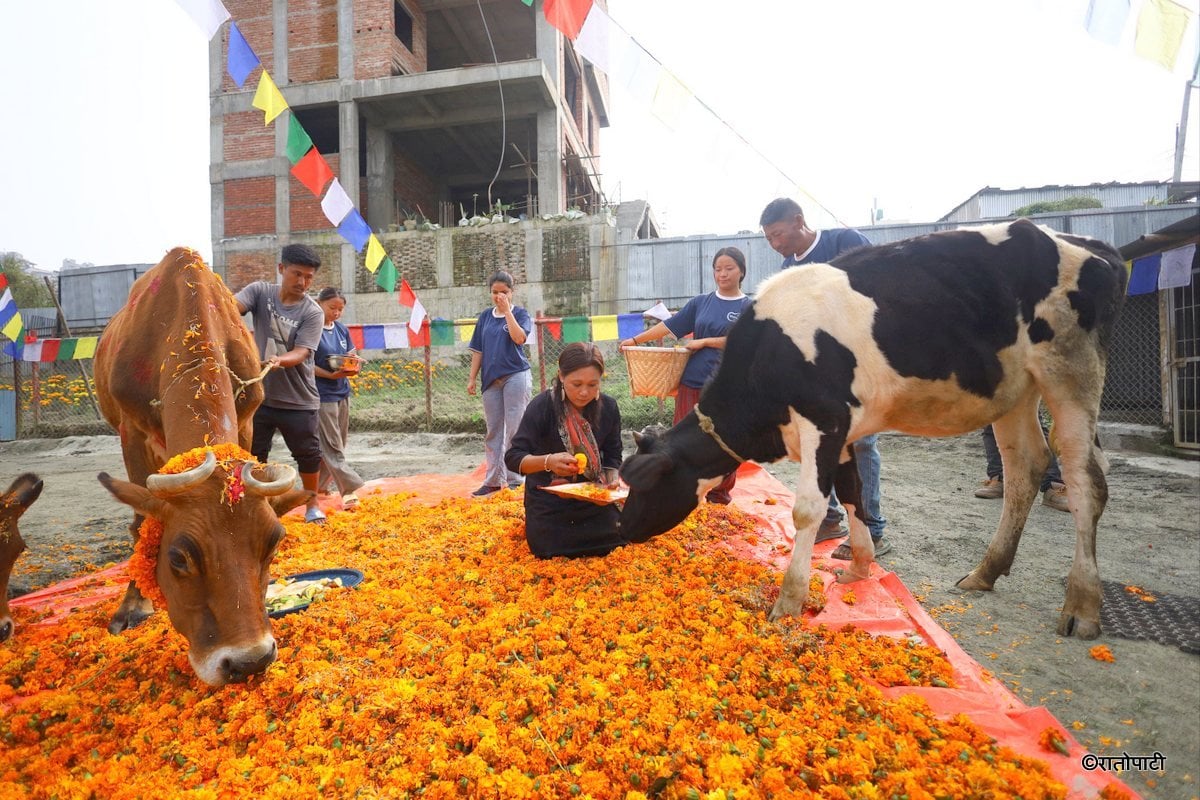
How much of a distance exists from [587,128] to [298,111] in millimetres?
10586

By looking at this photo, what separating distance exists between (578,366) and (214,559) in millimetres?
1898

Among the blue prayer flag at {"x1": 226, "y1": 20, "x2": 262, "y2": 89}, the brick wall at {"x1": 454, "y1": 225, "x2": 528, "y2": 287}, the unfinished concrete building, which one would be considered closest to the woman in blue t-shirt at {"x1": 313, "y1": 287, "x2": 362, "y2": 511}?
the blue prayer flag at {"x1": 226, "y1": 20, "x2": 262, "y2": 89}

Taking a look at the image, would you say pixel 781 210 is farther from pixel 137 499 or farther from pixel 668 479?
pixel 137 499

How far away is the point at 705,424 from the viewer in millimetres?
3094

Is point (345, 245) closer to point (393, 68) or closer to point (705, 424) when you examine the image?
point (393, 68)

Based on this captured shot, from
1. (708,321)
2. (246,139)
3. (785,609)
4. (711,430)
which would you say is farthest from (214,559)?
(246,139)

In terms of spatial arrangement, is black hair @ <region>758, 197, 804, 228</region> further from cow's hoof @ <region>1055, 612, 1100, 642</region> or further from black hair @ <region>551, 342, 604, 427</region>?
cow's hoof @ <region>1055, 612, 1100, 642</region>

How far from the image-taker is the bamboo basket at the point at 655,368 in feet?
13.8

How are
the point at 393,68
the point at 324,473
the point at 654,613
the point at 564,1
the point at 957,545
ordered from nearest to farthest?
the point at 654,613 < the point at 957,545 < the point at 564,1 < the point at 324,473 < the point at 393,68

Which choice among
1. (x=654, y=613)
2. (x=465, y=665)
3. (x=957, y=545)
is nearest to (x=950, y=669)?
(x=654, y=613)

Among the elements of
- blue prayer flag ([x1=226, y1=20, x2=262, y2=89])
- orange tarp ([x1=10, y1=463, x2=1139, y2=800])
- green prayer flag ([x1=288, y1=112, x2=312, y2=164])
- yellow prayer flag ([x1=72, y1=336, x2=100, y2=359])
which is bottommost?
orange tarp ([x1=10, y1=463, x2=1139, y2=800])

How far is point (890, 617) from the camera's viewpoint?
2854 millimetres

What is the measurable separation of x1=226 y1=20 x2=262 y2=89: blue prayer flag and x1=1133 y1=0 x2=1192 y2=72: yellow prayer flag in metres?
6.77

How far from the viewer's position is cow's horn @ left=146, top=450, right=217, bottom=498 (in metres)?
1.96
